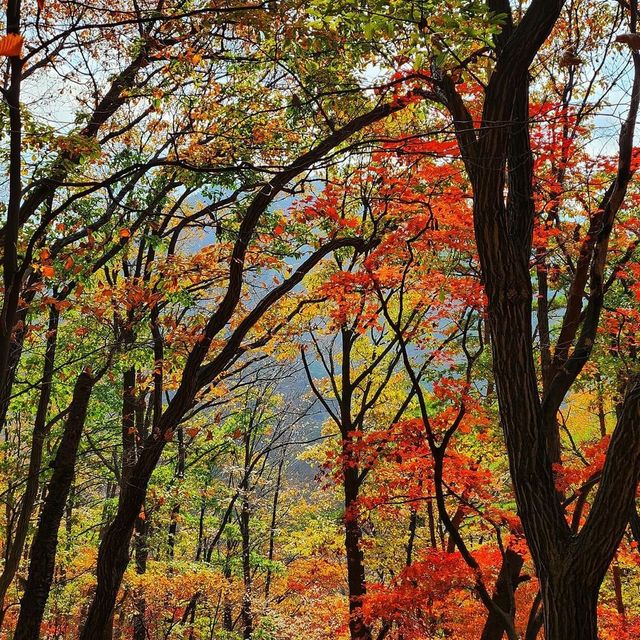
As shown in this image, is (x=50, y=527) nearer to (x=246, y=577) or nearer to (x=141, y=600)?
(x=141, y=600)

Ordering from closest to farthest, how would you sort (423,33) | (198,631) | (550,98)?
(423,33) → (550,98) → (198,631)

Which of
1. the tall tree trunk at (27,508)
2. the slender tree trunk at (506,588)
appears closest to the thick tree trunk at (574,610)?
the slender tree trunk at (506,588)

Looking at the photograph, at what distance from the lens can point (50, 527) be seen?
6.17 meters

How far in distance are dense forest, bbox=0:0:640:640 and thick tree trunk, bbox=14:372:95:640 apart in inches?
1.2

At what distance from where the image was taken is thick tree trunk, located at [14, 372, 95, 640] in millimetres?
6027

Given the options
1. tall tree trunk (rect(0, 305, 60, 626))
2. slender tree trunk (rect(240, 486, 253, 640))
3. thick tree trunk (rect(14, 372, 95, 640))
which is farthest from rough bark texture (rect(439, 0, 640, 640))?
slender tree trunk (rect(240, 486, 253, 640))

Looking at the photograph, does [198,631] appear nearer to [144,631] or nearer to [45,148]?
[144,631]

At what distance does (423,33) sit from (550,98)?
6.13m

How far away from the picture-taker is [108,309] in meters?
6.31

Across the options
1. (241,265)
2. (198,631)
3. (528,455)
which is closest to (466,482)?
(528,455)

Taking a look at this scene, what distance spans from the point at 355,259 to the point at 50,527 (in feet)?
16.2

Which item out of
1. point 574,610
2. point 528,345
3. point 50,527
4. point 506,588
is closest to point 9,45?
point 528,345

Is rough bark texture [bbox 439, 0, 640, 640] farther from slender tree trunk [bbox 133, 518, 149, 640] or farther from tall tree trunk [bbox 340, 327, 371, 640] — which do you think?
slender tree trunk [bbox 133, 518, 149, 640]

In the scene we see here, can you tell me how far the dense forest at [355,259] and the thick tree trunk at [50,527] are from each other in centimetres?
3
